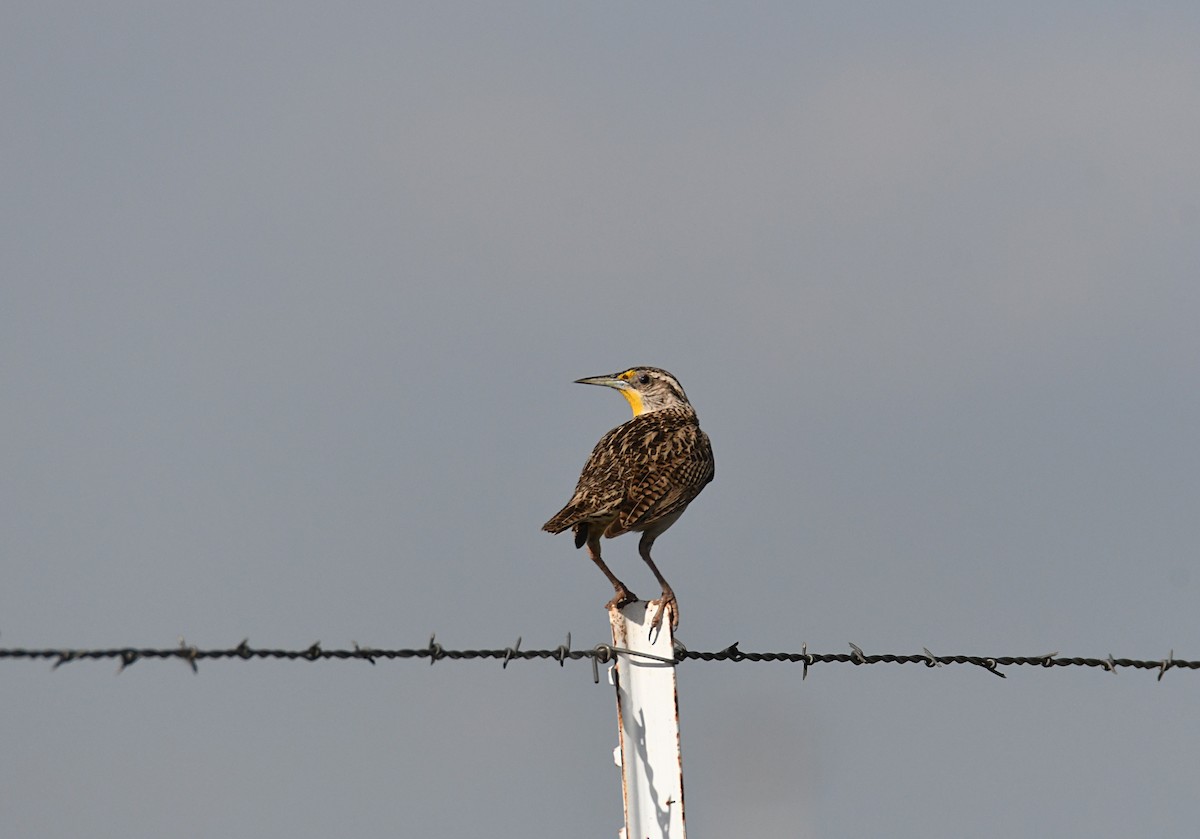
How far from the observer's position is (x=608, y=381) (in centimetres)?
1658

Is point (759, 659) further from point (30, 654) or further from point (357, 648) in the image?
point (30, 654)

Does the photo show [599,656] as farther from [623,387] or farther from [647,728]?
[623,387]

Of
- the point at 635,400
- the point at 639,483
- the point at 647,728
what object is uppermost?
the point at 635,400

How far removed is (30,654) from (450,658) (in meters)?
2.14

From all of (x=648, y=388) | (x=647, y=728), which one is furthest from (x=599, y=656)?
(x=648, y=388)

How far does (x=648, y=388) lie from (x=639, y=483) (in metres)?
3.67

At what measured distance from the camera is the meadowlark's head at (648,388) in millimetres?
16172

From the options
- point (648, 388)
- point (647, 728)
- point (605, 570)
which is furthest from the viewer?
point (648, 388)

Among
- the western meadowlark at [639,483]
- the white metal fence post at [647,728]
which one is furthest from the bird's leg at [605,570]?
the white metal fence post at [647,728]

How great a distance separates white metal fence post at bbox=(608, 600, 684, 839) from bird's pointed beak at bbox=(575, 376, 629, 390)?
804 cm

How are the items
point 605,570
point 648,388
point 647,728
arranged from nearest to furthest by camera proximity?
point 647,728 → point 605,570 → point 648,388

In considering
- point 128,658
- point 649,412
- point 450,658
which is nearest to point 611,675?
point 450,658

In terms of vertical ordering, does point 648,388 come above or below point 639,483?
above

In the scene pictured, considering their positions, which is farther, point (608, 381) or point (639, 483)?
point (608, 381)
